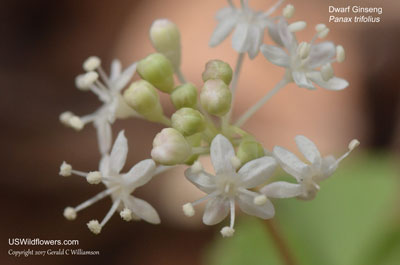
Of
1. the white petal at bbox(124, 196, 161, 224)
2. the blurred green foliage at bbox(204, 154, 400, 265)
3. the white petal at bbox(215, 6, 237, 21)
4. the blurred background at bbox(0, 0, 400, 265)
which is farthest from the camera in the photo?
the blurred background at bbox(0, 0, 400, 265)

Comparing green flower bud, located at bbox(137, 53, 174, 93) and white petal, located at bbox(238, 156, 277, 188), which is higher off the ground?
green flower bud, located at bbox(137, 53, 174, 93)

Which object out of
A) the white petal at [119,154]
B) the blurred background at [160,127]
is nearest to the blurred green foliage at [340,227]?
the blurred background at [160,127]

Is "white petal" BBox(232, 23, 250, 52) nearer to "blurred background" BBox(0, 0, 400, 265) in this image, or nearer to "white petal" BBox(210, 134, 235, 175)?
"white petal" BBox(210, 134, 235, 175)

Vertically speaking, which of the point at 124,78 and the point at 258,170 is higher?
the point at 124,78

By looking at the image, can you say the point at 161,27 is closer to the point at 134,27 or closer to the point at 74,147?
the point at 74,147

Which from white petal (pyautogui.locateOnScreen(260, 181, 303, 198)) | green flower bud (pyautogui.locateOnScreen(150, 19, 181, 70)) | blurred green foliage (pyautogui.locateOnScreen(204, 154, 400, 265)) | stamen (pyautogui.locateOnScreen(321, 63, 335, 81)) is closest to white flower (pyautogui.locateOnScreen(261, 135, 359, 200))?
white petal (pyautogui.locateOnScreen(260, 181, 303, 198))

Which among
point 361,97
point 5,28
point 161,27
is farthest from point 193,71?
point 161,27

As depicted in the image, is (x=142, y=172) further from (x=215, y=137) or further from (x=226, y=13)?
(x=226, y=13)

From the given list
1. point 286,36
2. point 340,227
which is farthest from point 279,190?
point 340,227
